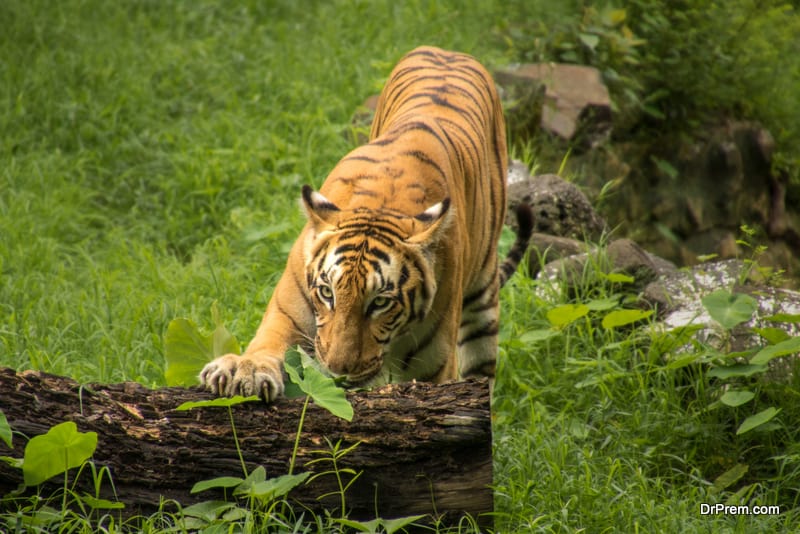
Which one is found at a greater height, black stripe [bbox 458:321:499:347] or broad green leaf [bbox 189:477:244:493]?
broad green leaf [bbox 189:477:244:493]

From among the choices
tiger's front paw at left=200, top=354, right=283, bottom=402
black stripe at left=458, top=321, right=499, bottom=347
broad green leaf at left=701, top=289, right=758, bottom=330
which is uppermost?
tiger's front paw at left=200, top=354, right=283, bottom=402

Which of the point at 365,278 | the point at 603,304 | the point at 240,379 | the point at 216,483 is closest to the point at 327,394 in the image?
the point at 240,379

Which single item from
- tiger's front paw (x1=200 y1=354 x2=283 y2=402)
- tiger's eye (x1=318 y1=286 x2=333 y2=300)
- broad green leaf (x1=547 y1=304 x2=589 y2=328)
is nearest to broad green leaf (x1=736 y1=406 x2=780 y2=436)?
broad green leaf (x1=547 y1=304 x2=589 y2=328)

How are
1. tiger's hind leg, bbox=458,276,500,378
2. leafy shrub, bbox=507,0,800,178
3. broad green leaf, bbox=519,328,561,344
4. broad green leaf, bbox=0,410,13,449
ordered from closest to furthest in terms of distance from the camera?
broad green leaf, bbox=0,410,13,449
tiger's hind leg, bbox=458,276,500,378
broad green leaf, bbox=519,328,561,344
leafy shrub, bbox=507,0,800,178

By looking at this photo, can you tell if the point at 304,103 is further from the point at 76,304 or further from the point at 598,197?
the point at 76,304

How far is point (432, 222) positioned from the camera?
356 cm

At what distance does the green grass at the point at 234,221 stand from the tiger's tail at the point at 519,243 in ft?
0.71

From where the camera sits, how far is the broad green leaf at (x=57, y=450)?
2.67 m

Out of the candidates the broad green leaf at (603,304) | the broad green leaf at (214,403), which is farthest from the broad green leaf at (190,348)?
the broad green leaf at (603,304)

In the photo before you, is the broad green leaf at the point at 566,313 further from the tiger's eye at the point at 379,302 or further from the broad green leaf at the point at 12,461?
the broad green leaf at the point at 12,461

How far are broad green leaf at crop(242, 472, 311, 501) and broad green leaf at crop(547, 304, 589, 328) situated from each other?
2.13 m

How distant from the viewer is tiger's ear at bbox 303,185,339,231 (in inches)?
142

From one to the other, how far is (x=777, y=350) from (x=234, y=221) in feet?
11.0

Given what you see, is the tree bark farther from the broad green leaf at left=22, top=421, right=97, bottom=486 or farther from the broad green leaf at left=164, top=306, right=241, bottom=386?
the broad green leaf at left=164, top=306, right=241, bottom=386
